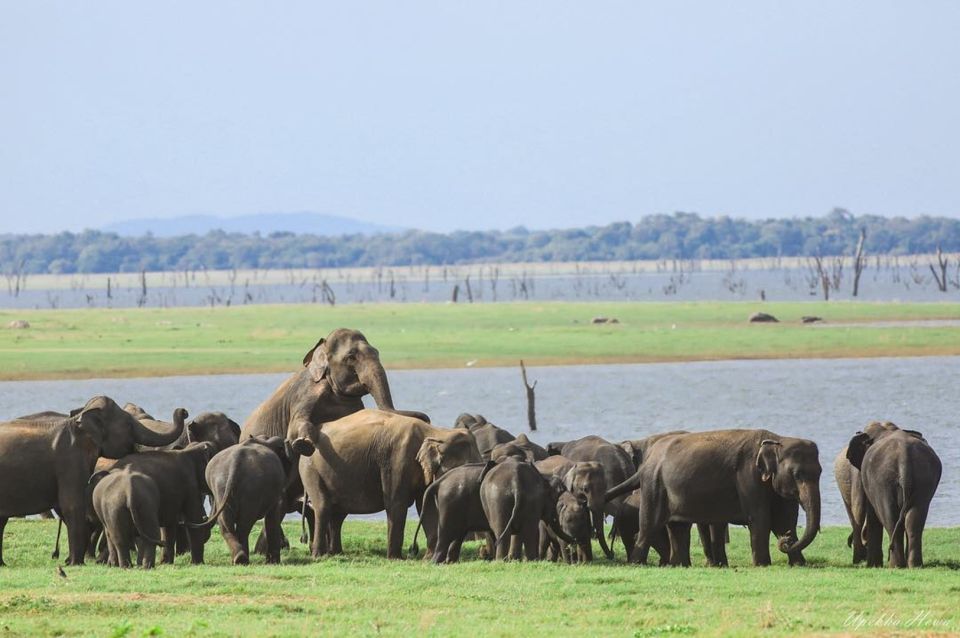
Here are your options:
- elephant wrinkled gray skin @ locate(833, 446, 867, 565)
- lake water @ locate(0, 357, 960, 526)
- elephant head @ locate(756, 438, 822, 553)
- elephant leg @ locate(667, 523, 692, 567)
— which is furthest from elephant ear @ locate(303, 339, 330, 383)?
lake water @ locate(0, 357, 960, 526)

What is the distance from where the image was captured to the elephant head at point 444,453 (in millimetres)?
15969

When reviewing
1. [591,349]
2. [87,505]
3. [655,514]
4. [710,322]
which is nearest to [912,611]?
[655,514]

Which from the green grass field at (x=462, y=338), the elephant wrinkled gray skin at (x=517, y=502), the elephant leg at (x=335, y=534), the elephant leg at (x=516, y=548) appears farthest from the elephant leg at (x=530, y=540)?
the green grass field at (x=462, y=338)

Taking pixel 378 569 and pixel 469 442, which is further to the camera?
pixel 469 442

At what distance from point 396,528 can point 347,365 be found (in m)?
2.56

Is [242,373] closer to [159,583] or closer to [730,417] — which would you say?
[730,417]

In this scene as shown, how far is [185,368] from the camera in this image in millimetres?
52375

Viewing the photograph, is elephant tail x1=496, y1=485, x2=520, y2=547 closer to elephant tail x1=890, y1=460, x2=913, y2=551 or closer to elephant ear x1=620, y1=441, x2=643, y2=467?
elephant tail x1=890, y1=460, x2=913, y2=551

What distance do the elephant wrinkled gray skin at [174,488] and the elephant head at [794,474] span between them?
5.16 m

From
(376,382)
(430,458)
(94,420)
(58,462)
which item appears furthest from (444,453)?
(58,462)

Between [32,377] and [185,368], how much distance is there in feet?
15.4

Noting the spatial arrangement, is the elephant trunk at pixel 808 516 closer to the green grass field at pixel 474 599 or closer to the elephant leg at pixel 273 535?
the green grass field at pixel 474 599

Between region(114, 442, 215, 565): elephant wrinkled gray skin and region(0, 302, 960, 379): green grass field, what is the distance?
35.2 meters

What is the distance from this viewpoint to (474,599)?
12.8 meters
